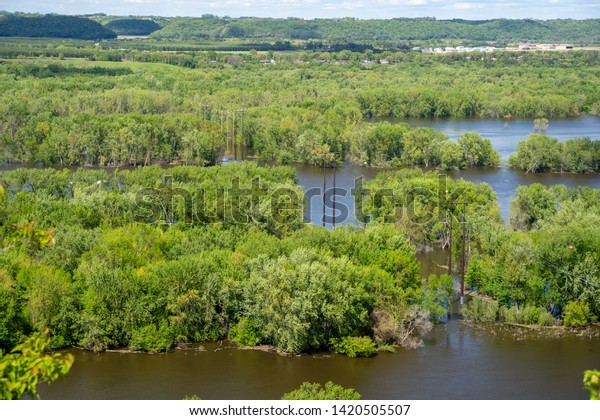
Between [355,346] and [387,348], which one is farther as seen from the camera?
[387,348]

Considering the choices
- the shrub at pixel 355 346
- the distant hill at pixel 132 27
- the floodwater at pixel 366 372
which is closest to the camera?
the floodwater at pixel 366 372

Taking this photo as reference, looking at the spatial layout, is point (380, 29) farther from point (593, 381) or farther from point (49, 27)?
point (593, 381)

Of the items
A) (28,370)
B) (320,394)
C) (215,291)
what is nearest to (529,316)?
(215,291)

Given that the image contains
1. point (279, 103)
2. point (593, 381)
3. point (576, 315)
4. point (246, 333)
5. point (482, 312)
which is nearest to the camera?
point (593, 381)

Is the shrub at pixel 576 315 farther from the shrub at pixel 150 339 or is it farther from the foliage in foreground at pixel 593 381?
the foliage in foreground at pixel 593 381

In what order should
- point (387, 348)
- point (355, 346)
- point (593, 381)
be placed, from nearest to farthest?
1. point (593, 381)
2. point (355, 346)
3. point (387, 348)

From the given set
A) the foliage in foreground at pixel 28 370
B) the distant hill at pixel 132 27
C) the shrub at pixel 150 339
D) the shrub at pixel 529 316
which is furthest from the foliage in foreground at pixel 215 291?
the distant hill at pixel 132 27
